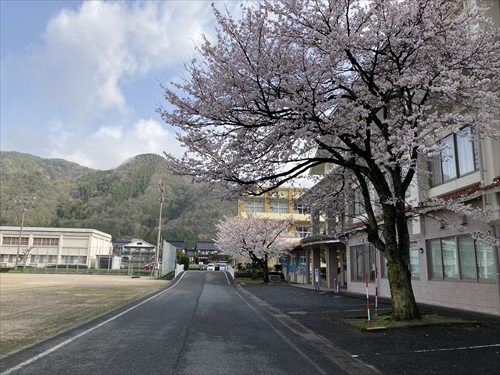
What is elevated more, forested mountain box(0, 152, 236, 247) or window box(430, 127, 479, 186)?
forested mountain box(0, 152, 236, 247)

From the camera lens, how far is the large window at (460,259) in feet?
42.1

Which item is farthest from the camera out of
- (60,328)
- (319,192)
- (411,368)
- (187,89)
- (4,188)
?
(4,188)

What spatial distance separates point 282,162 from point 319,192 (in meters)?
3.78

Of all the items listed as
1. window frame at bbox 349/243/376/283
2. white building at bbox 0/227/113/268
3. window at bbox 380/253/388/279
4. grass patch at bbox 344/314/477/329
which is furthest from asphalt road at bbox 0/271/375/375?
white building at bbox 0/227/113/268

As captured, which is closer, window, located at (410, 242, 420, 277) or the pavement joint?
the pavement joint

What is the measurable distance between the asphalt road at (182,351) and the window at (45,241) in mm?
65919

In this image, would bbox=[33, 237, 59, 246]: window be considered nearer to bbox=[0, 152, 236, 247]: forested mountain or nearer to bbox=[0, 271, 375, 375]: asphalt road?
bbox=[0, 152, 236, 247]: forested mountain

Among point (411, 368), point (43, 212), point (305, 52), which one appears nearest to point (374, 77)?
point (305, 52)

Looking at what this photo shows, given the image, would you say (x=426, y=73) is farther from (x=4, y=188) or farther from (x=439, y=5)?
(x=4, y=188)

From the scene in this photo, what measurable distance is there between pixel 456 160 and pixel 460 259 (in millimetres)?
3669

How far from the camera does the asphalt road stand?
19.3ft

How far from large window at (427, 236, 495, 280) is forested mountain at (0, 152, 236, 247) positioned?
8497cm

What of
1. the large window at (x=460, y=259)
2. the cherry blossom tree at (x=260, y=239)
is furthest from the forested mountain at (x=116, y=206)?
the large window at (x=460, y=259)

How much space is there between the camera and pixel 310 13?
9141 mm
